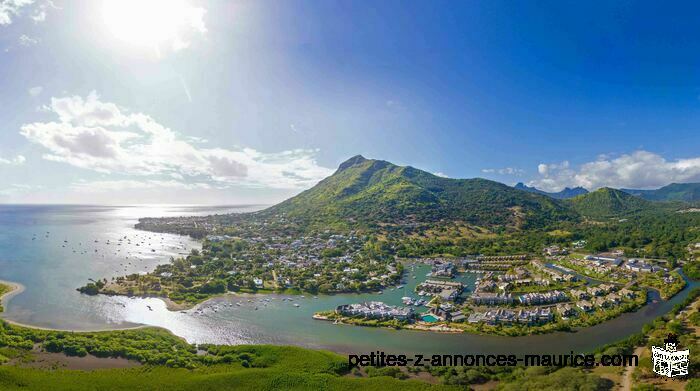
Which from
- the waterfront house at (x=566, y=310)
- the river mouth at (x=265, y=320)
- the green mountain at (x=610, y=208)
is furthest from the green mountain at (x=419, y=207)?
the waterfront house at (x=566, y=310)

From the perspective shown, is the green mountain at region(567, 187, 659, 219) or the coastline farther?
the green mountain at region(567, 187, 659, 219)

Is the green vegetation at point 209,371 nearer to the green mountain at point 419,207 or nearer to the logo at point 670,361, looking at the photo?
the logo at point 670,361

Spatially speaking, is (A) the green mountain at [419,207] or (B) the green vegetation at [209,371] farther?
(A) the green mountain at [419,207]

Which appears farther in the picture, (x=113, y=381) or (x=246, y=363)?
(x=246, y=363)

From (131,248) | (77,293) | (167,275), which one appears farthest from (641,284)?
(131,248)

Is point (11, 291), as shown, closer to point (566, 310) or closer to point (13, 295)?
point (13, 295)

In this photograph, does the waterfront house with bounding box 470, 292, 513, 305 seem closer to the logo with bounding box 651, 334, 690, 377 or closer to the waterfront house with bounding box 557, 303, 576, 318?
the waterfront house with bounding box 557, 303, 576, 318

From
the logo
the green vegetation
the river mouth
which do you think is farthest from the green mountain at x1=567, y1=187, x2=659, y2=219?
the green vegetation

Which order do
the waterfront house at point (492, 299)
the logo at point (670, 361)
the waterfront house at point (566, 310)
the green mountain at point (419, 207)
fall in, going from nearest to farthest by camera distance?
the logo at point (670, 361), the waterfront house at point (566, 310), the waterfront house at point (492, 299), the green mountain at point (419, 207)

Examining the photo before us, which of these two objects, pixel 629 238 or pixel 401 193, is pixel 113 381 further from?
pixel 401 193
